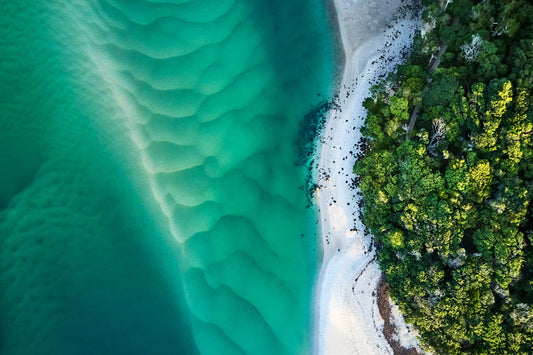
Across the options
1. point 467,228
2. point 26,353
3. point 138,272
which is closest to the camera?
point 467,228

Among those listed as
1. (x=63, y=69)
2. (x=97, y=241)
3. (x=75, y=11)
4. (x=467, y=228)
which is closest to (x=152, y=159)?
(x=97, y=241)

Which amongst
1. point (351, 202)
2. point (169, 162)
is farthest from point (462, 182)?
point (169, 162)

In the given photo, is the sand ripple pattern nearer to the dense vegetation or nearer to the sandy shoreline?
the sandy shoreline

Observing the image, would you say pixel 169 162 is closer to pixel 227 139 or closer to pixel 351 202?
pixel 227 139

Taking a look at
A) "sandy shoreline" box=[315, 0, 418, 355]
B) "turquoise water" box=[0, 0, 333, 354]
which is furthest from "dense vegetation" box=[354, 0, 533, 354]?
"turquoise water" box=[0, 0, 333, 354]

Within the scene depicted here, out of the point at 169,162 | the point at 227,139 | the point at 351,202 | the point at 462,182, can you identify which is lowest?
the point at 462,182

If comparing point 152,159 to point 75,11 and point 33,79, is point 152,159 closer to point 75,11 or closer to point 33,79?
point 33,79
